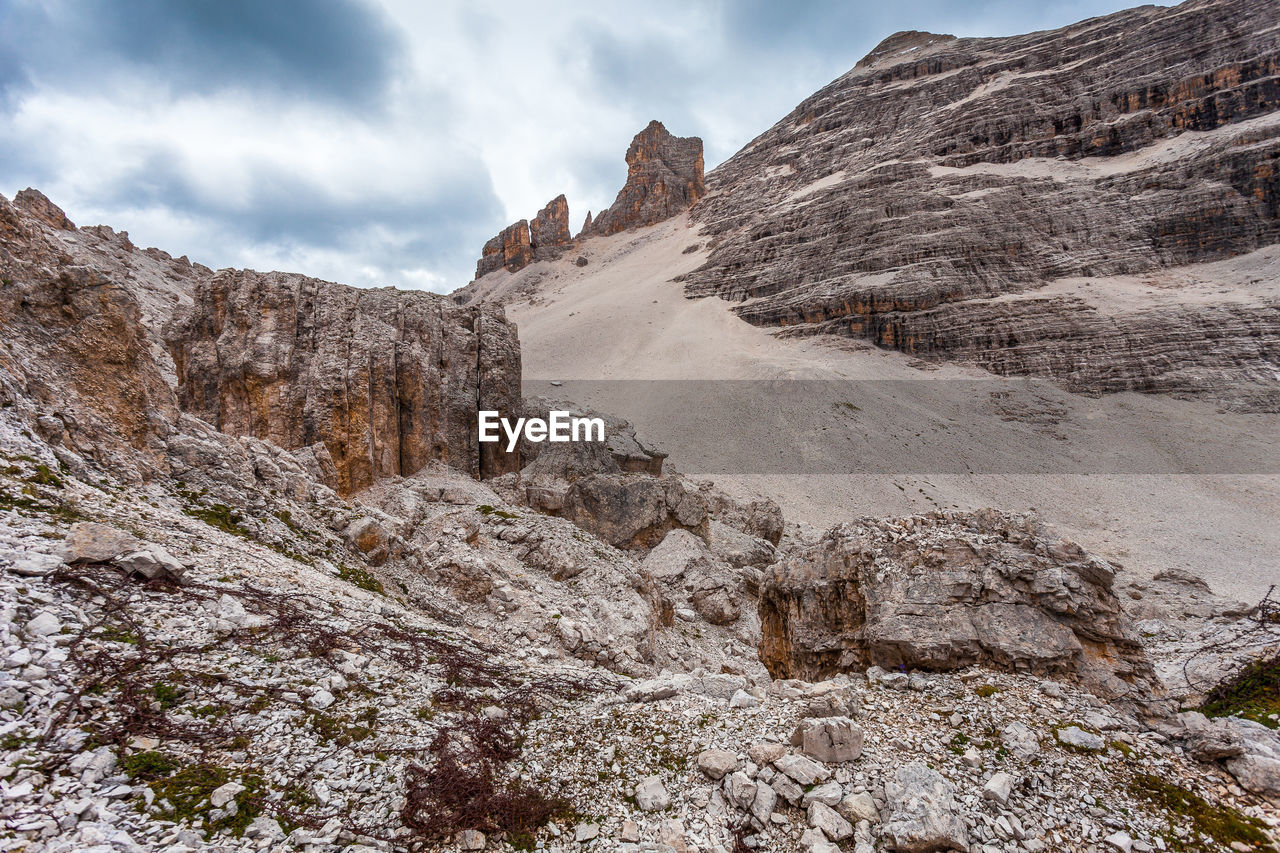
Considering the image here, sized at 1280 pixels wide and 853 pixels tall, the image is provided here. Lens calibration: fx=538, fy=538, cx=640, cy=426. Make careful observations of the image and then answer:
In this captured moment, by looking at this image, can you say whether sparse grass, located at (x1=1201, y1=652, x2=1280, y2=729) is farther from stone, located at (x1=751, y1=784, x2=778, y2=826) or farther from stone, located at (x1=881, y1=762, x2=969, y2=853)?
stone, located at (x1=751, y1=784, x2=778, y2=826)

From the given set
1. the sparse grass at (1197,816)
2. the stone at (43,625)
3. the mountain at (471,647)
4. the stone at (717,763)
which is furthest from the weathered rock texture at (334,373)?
the sparse grass at (1197,816)

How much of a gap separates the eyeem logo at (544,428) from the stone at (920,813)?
21.7 meters

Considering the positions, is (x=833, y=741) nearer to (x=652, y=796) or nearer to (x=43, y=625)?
(x=652, y=796)

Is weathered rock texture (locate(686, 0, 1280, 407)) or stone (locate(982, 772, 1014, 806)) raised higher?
weathered rock texture (locate(686, 0, 1280, 407))

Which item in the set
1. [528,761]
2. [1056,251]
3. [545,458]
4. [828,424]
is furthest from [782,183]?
[528,761]

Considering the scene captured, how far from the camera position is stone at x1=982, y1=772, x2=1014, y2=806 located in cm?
539

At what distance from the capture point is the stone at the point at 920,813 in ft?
16.5

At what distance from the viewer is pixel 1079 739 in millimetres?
5984

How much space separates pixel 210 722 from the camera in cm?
539

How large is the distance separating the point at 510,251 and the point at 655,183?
35.7m

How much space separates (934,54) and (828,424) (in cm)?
9998

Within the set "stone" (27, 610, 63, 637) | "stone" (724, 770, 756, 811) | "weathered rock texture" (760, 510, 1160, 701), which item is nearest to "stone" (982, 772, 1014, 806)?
"stone" (724, 770, 756, 811)

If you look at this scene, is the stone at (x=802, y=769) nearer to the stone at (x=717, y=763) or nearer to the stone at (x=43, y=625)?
the stone at (x=717, y=763)

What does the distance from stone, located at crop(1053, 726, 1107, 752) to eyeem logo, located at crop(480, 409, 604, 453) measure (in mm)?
21860
